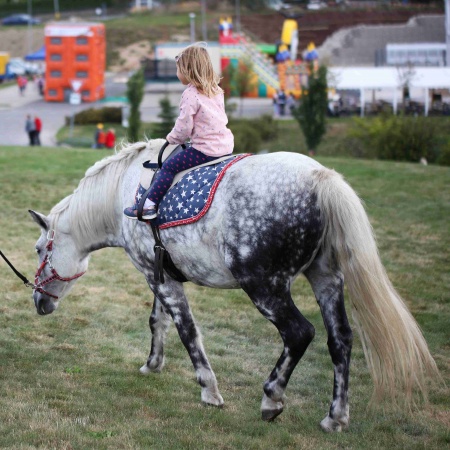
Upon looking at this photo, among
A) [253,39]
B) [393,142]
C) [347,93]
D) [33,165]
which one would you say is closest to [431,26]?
[253,39]

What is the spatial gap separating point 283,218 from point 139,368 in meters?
2.48

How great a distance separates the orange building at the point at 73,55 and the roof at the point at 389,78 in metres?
16.4

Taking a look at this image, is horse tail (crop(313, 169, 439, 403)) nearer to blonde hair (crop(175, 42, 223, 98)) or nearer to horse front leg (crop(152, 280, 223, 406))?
blonde hair (crop(175, 42, 223, 98))

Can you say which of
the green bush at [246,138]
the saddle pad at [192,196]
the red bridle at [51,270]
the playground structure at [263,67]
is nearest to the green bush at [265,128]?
the green bush at [246,138]

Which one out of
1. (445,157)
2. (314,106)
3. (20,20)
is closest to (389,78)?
(314,106)

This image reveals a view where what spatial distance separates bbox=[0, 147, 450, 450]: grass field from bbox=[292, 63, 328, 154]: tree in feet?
66.4

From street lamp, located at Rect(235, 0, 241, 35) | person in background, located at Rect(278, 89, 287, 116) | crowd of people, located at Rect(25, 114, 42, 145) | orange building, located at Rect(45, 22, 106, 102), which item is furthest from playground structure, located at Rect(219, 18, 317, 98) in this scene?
crowd of people, located at Rect(25, 114, 42, 145)

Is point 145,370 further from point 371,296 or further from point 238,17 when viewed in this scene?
point 238,17

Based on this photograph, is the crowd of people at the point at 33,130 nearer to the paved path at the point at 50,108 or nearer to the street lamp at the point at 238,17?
the paved path at the point at 50,108

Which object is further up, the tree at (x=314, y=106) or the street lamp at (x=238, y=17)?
the street lamp at (x=238, y=17)

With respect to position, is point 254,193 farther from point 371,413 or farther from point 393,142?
point 393,142

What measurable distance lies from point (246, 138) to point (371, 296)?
1133 inches

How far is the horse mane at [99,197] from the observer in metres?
7.00

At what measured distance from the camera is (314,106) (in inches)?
1309
